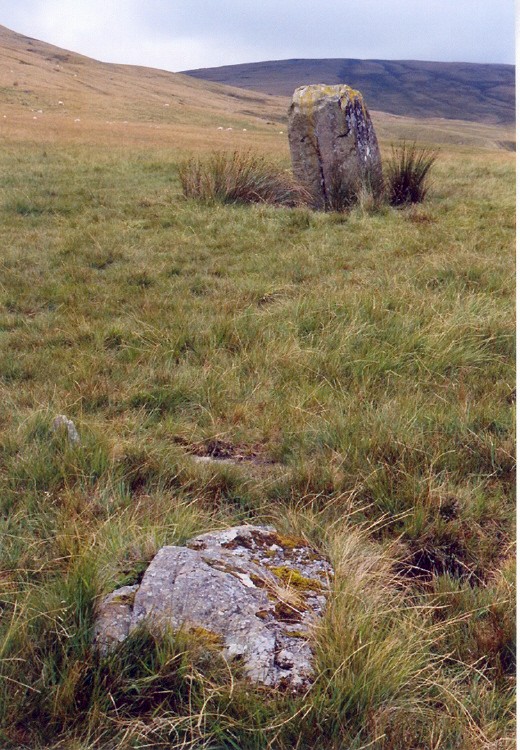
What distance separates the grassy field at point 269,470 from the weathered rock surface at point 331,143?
250cm

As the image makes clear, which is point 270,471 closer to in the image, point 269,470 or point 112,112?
point 269,470

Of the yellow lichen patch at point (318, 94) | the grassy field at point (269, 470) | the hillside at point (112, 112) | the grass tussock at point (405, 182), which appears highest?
the hillside at point (112, 112)

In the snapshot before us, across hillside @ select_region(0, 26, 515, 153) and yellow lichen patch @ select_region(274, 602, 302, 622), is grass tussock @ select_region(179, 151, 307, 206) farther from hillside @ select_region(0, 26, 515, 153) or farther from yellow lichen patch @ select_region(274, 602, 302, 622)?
yellow lichen patch @ select_region(274, 602, 302, 622)

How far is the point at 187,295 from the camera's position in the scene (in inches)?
230

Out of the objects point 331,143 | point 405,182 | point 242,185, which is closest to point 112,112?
point 242,185

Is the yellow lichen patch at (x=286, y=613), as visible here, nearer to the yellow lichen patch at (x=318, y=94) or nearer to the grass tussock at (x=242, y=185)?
the grass tussock at (x=242, y=185)

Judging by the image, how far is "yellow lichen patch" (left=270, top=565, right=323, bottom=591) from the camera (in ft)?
6.52

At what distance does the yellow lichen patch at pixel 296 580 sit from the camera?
6.52 feet

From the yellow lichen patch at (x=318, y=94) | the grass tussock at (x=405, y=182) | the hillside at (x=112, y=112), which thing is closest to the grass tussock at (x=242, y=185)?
the yellow lichen patch at (x=318, y=94)

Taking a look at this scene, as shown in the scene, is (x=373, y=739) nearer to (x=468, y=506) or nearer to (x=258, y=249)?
(x=468, y=506)

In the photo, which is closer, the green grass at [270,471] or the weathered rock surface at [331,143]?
the green grass at [270,471]

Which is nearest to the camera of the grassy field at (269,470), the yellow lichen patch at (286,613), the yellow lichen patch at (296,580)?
the grassy field at (269,470)

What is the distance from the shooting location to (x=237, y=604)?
71.7 inches

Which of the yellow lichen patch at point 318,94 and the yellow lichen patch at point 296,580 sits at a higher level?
the yellow lichen patch at point 318,94
